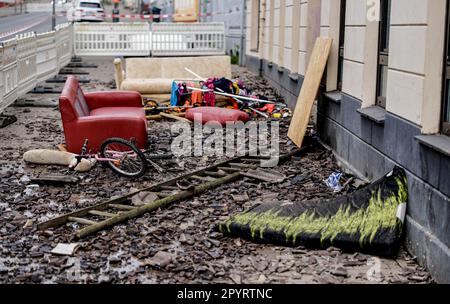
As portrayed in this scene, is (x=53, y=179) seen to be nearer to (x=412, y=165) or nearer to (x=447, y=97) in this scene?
(x=412, y=165)

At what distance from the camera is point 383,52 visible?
813cm

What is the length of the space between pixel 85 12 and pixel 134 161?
1584 inches

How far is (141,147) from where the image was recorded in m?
10.3

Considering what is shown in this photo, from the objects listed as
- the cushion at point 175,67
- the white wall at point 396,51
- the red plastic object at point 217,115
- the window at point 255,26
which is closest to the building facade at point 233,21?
the window at point 255,26

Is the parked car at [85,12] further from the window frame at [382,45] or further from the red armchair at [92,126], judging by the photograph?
the window frame at [382,45]

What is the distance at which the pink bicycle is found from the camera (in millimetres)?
9008

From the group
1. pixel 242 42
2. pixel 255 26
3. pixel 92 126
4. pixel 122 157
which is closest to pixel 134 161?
pixel 122 157

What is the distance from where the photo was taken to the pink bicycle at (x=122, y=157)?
901cm

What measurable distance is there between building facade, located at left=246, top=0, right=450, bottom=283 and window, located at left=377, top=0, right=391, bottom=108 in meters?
0.01

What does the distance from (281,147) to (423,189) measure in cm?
518

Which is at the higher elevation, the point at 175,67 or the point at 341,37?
the point at 341,37

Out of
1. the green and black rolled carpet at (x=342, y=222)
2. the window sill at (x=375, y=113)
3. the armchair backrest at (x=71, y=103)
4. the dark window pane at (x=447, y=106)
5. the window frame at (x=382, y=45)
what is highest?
the window frame at (x=382, y=45)

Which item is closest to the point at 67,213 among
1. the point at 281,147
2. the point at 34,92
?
the point at 281,147

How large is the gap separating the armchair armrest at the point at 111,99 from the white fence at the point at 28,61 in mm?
2534
